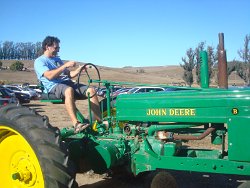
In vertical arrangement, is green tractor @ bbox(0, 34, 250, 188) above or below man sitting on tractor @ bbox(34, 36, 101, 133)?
below

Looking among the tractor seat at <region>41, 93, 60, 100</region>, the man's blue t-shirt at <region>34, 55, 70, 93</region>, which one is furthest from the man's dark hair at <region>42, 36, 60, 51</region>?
the tractor seat at <region>41, 93, 60, 100</region>

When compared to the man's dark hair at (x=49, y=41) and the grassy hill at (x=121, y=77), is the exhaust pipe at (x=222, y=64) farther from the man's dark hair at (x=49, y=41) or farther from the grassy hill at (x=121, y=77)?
the grassy hill at (x=121, y=77)

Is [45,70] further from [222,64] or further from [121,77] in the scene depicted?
[121,77]

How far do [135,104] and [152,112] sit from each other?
10.9 inches

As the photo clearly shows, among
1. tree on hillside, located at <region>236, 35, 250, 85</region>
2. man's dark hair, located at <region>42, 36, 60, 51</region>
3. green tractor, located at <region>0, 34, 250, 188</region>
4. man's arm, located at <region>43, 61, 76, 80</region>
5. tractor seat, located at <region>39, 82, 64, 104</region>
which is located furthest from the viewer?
tree on hillside, located at <region>236, 35, 250, 85</region>

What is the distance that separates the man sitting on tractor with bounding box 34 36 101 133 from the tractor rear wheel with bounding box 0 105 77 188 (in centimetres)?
79

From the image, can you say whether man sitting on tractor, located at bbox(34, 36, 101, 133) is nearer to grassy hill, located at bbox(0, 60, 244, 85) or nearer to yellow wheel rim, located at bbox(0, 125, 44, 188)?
yellow wheel rim, located at bbox(0, 125, 44, 188)

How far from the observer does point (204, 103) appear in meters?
3.78

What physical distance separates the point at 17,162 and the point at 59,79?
1426 millimetres

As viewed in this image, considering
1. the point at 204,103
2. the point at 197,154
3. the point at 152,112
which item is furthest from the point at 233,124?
the point at 152,112

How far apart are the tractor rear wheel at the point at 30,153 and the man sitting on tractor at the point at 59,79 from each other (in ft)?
2.58

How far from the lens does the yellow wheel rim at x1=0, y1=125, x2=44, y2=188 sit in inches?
152

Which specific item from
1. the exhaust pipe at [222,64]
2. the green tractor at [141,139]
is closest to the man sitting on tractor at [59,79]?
the green tractor at [141,139]

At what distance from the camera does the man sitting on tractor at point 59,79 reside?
471 cm
